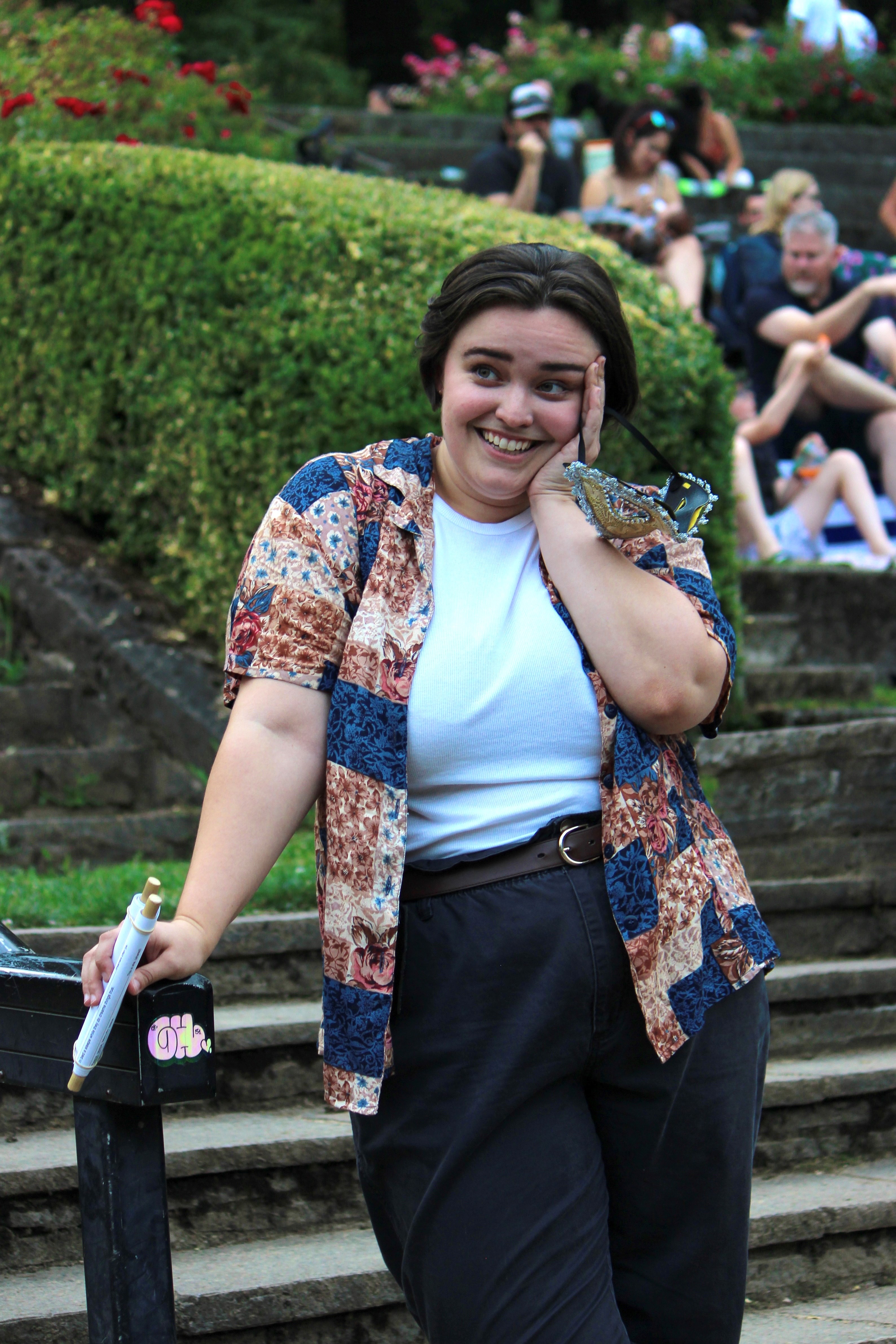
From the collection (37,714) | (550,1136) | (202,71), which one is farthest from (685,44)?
(550,1136)

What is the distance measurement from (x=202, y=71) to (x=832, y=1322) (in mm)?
6305

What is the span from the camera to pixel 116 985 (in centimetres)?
165

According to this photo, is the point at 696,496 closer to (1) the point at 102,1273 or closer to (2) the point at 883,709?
(1) the point at 102,1273

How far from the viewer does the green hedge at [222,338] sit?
4859mm

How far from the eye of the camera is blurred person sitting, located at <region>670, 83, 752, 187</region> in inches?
469

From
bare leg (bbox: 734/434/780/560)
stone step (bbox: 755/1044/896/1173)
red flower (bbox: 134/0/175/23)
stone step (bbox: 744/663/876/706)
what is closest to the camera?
stone step (bbox: 755/1044/896/1173)

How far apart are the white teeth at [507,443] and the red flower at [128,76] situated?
568 cm

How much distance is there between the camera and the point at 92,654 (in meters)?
5.54

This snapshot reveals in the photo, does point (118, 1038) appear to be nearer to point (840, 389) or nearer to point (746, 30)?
point (840, 389)

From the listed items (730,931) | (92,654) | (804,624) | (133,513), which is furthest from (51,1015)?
(804,624)

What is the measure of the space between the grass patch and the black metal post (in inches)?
68.9

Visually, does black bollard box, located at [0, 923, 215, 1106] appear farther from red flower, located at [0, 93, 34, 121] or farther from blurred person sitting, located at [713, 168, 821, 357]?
blurred person sitting, located at [713, 168, 821, 357]

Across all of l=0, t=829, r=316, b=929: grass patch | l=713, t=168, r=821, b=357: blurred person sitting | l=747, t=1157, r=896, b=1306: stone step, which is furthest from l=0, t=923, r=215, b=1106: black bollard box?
l=713, t=168, r=821, b=357: blurred person sitting

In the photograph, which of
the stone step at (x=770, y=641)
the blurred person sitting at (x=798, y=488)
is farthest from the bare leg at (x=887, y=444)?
the stone step at (x=770, y=641)
